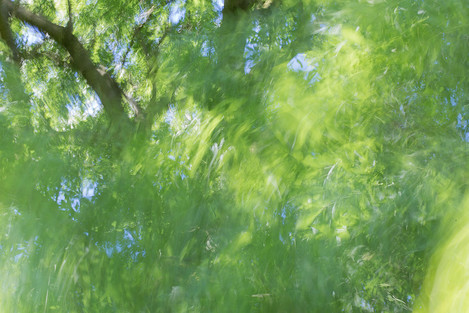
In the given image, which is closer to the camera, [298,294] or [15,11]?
[298,294]

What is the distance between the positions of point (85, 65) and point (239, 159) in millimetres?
525

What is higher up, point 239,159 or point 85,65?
point 85,65

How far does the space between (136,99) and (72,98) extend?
0.60 feet

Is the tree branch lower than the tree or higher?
higher

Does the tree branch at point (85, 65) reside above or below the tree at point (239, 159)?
above

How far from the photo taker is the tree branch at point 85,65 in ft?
3.90

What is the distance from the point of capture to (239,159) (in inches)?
→ 39.4

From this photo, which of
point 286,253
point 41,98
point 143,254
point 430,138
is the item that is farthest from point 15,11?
point 430,138

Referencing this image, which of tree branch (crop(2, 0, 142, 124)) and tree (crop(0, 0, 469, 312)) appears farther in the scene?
tree branch (crop(2, 0, 142, 124))

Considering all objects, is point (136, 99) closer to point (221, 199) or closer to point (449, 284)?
point (221, 199)

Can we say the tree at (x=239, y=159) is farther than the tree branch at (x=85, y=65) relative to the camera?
No

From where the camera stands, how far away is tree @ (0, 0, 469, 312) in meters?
0.88

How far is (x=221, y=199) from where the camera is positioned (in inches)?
39.0

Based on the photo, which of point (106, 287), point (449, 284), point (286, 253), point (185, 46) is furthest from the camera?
point (185, 46)
